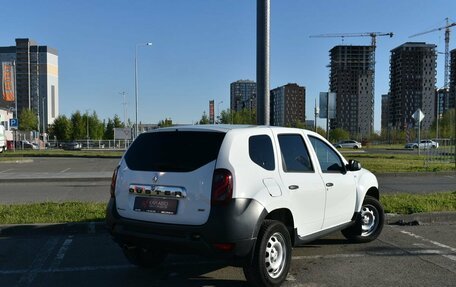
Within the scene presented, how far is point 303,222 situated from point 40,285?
3.03 metres

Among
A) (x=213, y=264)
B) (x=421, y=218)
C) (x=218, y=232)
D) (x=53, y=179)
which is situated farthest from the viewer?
(x=53, y=179)

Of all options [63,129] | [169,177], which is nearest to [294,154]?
[169,177]

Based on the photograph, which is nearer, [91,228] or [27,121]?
[91,228]

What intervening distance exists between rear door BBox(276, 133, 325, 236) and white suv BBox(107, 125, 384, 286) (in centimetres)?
1

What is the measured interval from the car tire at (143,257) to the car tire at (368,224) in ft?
9.44

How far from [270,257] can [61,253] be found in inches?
127

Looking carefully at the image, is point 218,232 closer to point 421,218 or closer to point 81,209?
point 81,209

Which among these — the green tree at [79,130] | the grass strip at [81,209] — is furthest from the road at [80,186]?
the green tree at [79,130]

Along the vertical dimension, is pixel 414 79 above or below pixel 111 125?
above

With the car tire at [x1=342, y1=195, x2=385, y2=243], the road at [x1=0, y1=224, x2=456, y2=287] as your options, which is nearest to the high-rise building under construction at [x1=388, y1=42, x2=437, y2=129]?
the car tire at [x1=342, y1=195, x2=385, y2=243]

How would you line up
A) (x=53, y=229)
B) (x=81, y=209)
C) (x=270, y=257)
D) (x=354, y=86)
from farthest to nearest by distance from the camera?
(x=354, y=86) → (x=81, y=209) → (x=53, y=229) → (x=270, y=257)

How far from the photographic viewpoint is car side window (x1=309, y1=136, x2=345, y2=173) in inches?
239

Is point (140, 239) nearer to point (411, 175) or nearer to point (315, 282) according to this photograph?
point (315, 282)

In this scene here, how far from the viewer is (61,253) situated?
6.59 meters
